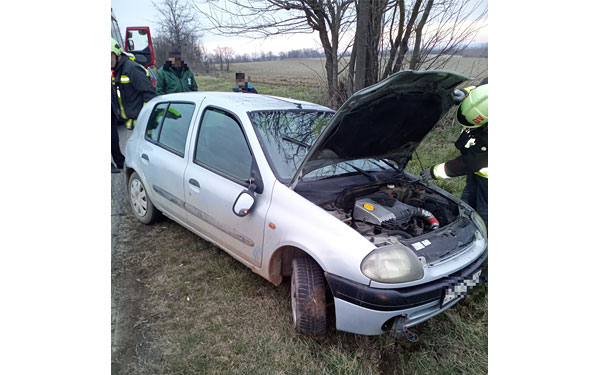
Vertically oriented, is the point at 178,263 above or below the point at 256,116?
below

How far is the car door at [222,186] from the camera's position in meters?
2.43

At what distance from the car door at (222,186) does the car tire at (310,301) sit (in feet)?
1.32

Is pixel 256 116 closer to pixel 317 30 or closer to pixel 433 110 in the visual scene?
pixel 433 110

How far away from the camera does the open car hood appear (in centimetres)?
206

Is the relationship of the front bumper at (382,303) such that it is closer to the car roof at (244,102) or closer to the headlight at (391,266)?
the headlight at (391,266)

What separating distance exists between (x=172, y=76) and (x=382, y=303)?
5.50 meters

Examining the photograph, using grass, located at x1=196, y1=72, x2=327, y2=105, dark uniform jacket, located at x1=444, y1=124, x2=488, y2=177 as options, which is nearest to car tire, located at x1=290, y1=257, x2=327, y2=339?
dark uniform jacket, located at x1=444, y1=124, x2=488, y2=177

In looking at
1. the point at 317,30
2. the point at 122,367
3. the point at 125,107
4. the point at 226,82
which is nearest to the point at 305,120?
the point at 122,367

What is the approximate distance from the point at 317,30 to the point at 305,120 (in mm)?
3960

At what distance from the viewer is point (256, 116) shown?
2.71 meters

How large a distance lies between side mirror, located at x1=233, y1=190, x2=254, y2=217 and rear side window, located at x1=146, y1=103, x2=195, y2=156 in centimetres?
100

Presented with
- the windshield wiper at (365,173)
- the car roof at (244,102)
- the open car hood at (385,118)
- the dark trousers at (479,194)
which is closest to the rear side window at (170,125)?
the car roof at (244,102)

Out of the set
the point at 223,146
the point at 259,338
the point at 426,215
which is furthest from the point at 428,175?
the point at 259,338

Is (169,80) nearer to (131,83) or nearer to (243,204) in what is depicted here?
(131,83)
